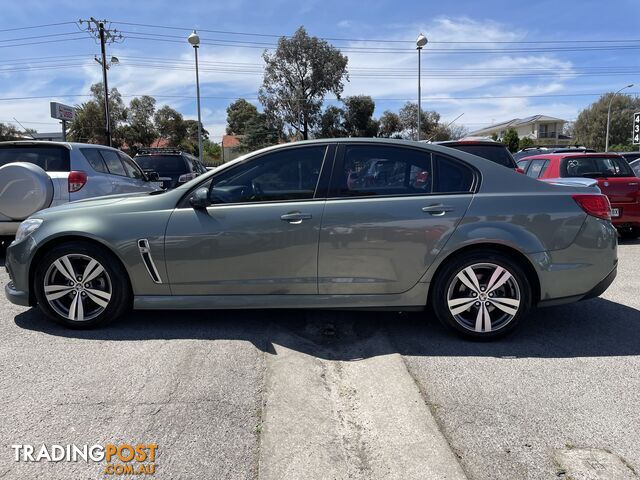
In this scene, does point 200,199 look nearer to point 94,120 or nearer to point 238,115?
point 94,120

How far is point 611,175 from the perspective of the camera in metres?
8.35

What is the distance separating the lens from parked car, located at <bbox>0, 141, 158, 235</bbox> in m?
6.32

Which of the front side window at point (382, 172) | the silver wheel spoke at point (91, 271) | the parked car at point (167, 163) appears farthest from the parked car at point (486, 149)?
the parked car at point (167, 163)

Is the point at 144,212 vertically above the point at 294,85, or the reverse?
the point at 294,85

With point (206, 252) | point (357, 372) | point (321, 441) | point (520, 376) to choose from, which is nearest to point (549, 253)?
point (520, 376)

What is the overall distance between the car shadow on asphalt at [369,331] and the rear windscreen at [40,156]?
2979 millimetres

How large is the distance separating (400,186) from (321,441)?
213cm

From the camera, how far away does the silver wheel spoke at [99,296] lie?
4004 mm

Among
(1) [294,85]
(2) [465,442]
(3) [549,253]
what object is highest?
(1) [294,85]

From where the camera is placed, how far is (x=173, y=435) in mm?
2566

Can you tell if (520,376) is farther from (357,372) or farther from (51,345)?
(51,345)

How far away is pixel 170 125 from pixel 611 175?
4815 centimetres

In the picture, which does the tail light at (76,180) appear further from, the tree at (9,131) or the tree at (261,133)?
the tree at (9,131)

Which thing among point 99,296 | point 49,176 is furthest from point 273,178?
point 49,176
